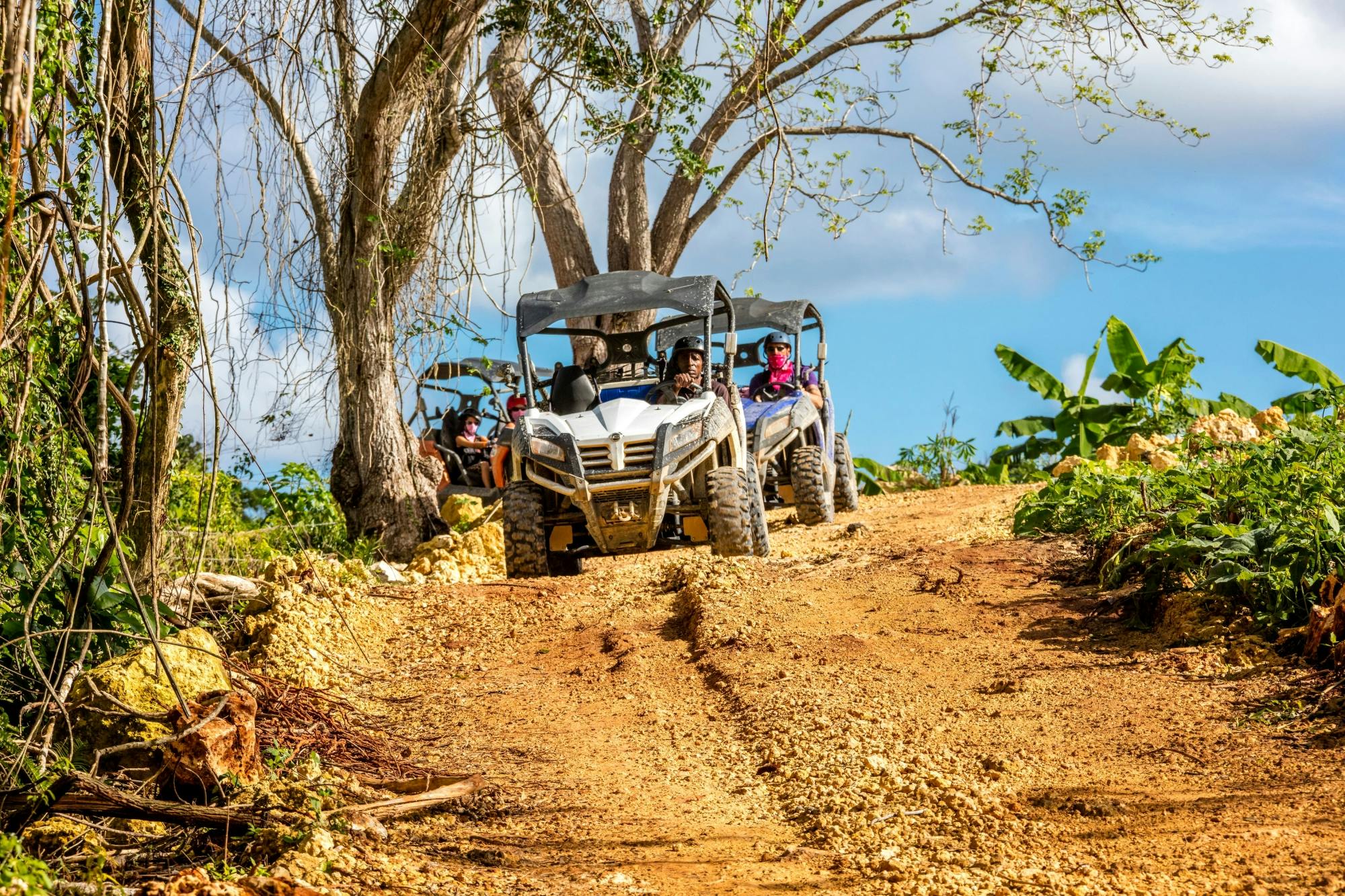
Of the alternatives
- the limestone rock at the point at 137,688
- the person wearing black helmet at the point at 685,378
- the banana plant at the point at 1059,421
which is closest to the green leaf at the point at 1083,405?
the banana plant at the point at 1059,421

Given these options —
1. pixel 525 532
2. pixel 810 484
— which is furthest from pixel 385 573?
pixel 810 484

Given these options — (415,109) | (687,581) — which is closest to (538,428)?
(687,581)

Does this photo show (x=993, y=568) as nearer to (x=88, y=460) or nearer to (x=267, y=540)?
(x=88, y=460)

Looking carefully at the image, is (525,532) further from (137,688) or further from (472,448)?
(472,448)

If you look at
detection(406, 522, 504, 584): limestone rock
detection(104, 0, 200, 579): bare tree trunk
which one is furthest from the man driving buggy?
detection(104, 0, 200, 579): bare tree trunk

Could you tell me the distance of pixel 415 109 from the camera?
9266 mm

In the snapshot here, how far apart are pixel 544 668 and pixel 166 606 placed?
8.18 ft

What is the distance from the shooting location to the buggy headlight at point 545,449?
9977mm

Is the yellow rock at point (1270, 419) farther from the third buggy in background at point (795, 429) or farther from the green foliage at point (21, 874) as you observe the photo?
the green foliage at point (21, 874)

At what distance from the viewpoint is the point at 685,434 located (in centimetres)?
1002

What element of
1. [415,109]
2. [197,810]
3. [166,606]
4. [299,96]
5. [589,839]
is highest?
[415,109]

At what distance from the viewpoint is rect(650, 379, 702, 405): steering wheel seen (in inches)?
428

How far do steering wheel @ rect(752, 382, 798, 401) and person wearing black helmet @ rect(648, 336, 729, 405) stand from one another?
5.39 feet

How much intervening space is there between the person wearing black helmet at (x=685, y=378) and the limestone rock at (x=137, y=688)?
5.57 m
